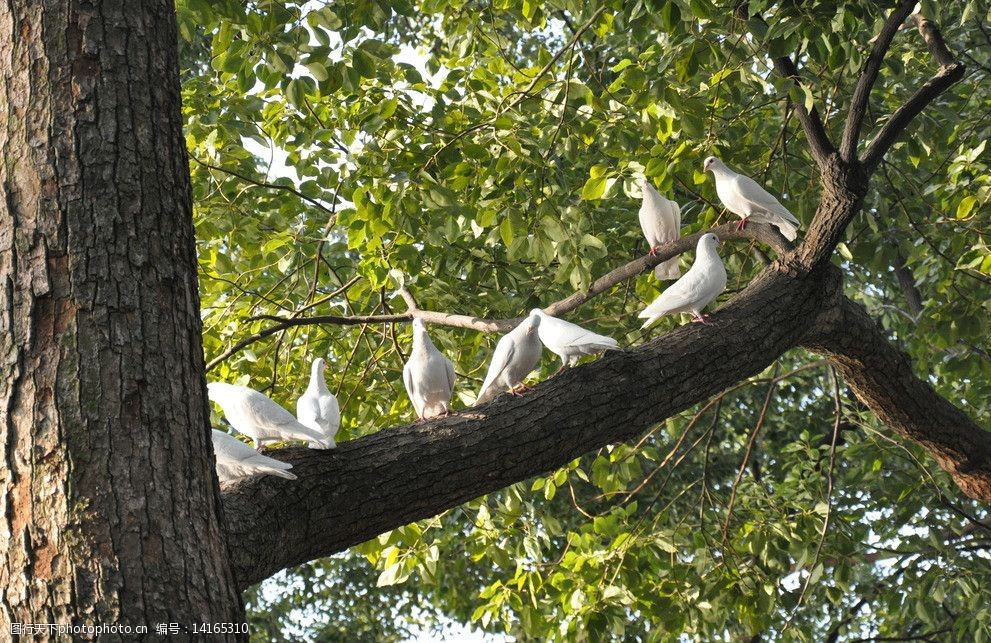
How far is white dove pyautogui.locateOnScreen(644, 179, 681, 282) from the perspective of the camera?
541 centimetres

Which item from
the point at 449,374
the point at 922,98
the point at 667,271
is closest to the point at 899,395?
the point at 667,271

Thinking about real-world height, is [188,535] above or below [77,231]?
below

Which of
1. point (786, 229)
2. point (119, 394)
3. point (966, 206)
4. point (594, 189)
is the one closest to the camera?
point (119, 394)

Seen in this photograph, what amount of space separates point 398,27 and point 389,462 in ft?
23.4

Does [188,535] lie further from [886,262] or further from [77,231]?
[886,262]

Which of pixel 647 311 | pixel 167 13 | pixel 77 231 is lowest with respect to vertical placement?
pixel 77 231

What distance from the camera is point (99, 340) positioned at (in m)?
2.20

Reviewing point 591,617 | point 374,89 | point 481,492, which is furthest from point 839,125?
point 481,492

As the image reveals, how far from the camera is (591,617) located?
473 cm

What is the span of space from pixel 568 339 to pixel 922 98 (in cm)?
185

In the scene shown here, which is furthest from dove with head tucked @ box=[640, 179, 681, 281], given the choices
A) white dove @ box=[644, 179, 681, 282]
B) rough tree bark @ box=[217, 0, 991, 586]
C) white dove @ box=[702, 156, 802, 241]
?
rough tree bark @ box=[217, 0, 991, 586]

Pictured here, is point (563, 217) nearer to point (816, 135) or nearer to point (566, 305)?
point (566, 305)

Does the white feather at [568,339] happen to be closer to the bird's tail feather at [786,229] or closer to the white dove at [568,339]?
the white dove at [568,339]

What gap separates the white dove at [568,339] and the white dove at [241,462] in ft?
4.36
